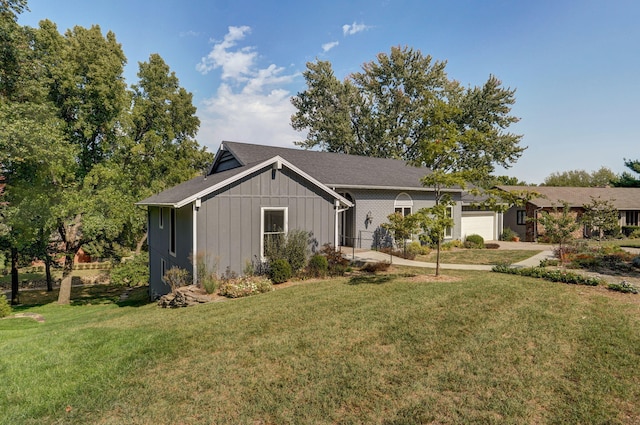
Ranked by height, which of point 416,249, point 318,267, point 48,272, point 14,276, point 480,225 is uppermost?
point 480,225

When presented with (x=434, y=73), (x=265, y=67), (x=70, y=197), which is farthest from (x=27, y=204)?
(x=434, y=73)

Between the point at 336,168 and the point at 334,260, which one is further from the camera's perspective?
the point at 336,168

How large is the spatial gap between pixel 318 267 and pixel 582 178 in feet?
223

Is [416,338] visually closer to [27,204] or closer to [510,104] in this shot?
[27,204]

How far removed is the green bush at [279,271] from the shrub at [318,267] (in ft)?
3.43

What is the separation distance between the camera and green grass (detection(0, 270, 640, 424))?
4.09 metres

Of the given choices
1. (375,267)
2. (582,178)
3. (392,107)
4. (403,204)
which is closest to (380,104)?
(392,107)

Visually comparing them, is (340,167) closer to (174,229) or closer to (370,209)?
(370,209)

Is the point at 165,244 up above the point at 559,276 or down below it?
above

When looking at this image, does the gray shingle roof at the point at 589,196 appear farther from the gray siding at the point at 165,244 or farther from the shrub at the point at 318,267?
the gray siding at the point at 165,244

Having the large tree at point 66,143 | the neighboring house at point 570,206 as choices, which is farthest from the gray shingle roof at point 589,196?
the large tree at point 66,143

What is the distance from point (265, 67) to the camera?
22.4m

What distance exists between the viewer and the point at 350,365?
5.14 m

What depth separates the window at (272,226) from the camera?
12118 mm
